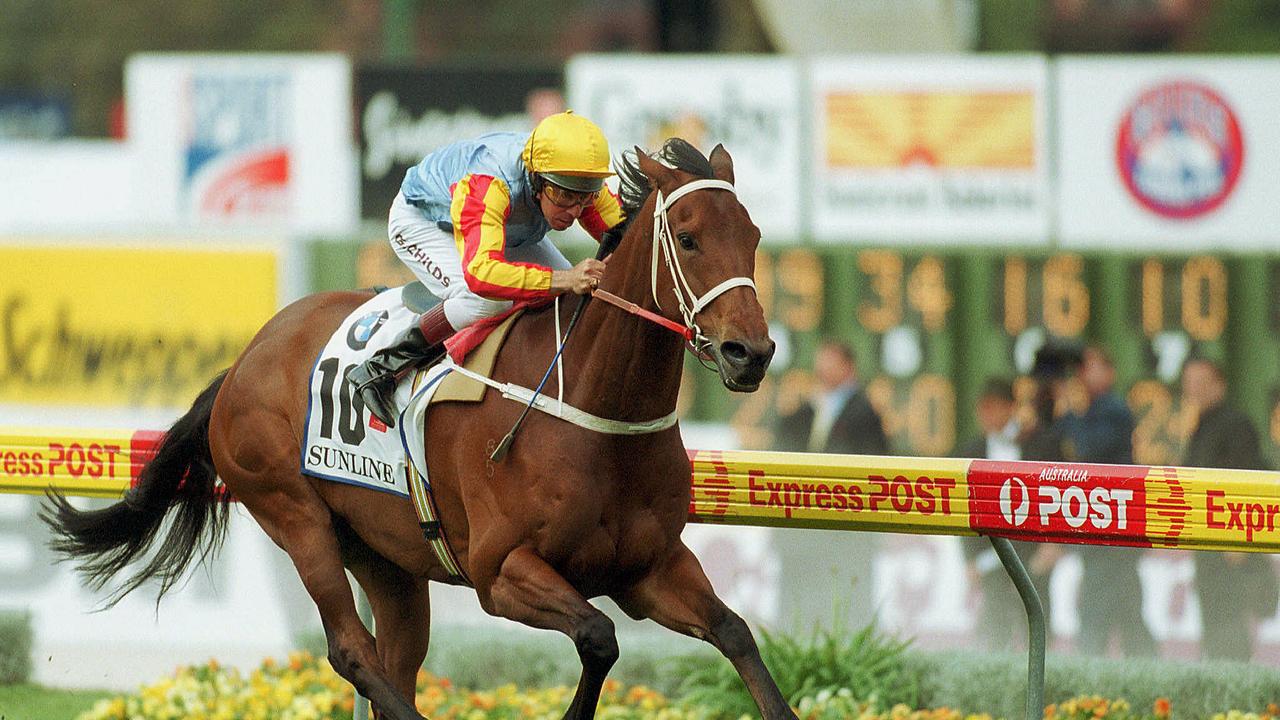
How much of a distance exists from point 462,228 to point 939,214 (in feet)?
23.0

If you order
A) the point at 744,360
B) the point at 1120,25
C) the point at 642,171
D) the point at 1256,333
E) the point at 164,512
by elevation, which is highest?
the point at 1120,25

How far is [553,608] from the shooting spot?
4.25 metres

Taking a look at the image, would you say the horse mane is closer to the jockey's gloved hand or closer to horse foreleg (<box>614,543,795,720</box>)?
the jockey's gloved hand

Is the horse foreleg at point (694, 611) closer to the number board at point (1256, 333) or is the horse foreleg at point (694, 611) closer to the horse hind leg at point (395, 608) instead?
the horse hind leg at point (395, 608)

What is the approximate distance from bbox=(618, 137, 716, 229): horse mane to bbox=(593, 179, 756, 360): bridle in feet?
0.16

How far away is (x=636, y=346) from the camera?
14.2 ft

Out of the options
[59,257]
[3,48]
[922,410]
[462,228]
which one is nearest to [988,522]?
[462,228]

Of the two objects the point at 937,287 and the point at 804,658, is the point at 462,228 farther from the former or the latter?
the point at 937,287

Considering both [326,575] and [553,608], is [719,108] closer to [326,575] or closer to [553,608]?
[326,575]

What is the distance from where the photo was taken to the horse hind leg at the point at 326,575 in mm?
4883

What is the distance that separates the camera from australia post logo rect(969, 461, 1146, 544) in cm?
458

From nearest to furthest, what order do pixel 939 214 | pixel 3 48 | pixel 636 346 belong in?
pixel 636 346
pixel 939 214
pixel 3 48

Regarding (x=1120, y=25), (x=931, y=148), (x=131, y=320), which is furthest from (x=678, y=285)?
(x=1120, y=25)

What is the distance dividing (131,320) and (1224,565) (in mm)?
6855
